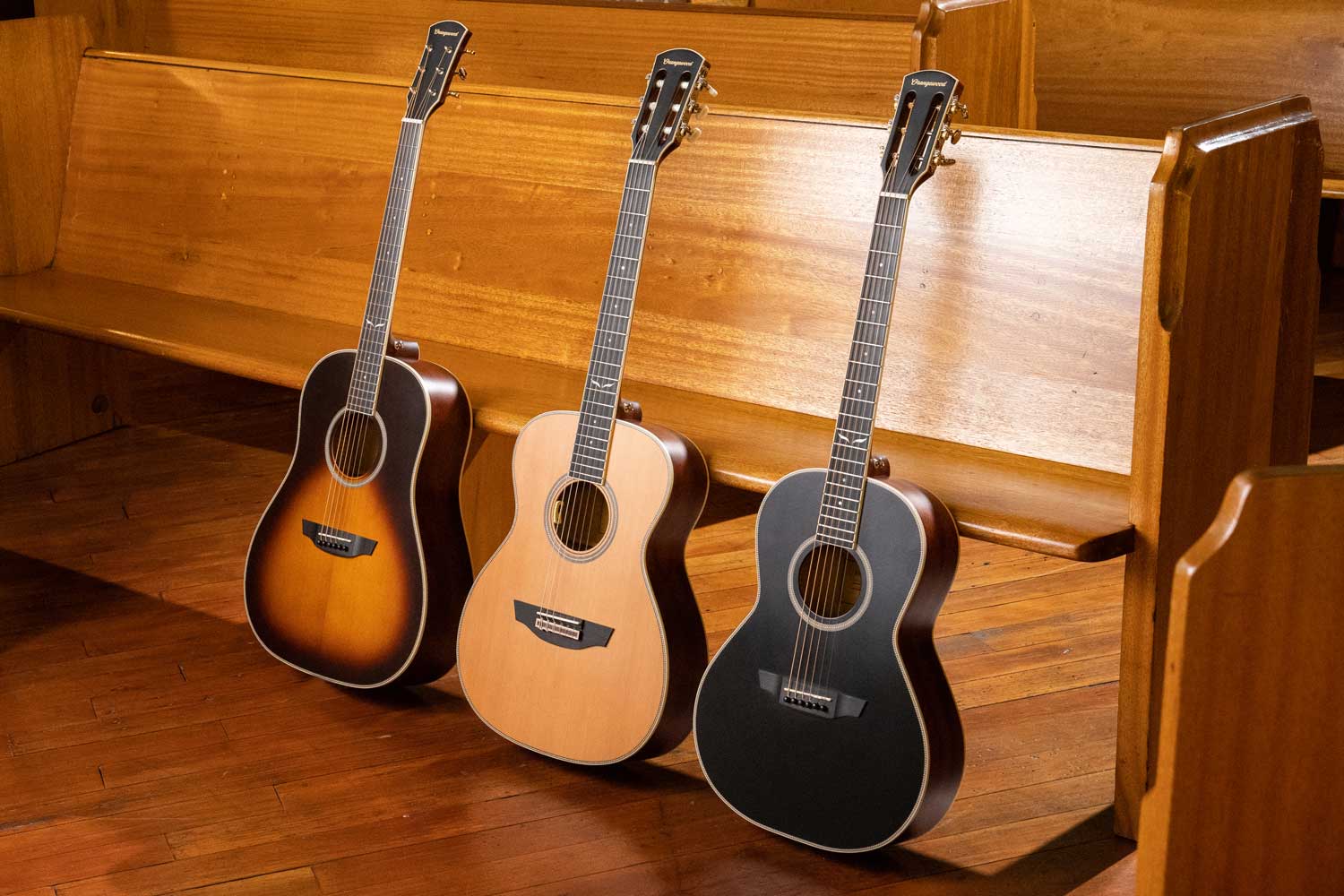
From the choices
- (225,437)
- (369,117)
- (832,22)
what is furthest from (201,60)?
(832,22)

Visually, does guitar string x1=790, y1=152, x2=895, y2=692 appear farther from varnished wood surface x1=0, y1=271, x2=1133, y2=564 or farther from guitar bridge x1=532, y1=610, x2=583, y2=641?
guitar bridge x1=532, y1=610, x2=583, y2=641

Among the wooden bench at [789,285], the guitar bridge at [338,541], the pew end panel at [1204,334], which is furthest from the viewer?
the guitar bridge at [338,541]

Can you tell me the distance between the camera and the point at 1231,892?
99cm

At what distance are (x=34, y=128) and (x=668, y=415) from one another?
1.91 metres

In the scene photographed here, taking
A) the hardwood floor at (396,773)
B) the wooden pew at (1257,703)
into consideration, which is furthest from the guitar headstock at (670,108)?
the wooden pew at (1257,703)

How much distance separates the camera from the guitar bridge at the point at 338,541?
88.4 inches

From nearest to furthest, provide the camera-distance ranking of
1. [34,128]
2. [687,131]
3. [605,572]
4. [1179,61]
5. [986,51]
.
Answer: [605,572] < [687,131] < [986,51] < [34,128] < [1179,61]

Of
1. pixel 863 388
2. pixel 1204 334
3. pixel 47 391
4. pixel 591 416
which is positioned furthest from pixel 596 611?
pixel 47 391

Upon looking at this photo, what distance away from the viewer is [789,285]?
7.58ft

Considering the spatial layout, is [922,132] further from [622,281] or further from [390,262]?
[390,262]

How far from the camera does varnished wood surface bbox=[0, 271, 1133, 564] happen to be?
6.05 ft

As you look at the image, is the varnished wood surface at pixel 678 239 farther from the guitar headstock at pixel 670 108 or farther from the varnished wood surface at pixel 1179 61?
the varnished wood surface at pixel 1179 61

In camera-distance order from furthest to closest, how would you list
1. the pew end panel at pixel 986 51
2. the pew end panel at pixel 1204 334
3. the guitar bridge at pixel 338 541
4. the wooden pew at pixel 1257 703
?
the pew end panel at pixel 986 51, the guitar bridge at pixel 338 541, the pew end panel at pixel 1204 334, the wooden pew at pixel 1257 703

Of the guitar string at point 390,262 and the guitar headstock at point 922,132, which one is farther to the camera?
the guitar string at point 390,262
